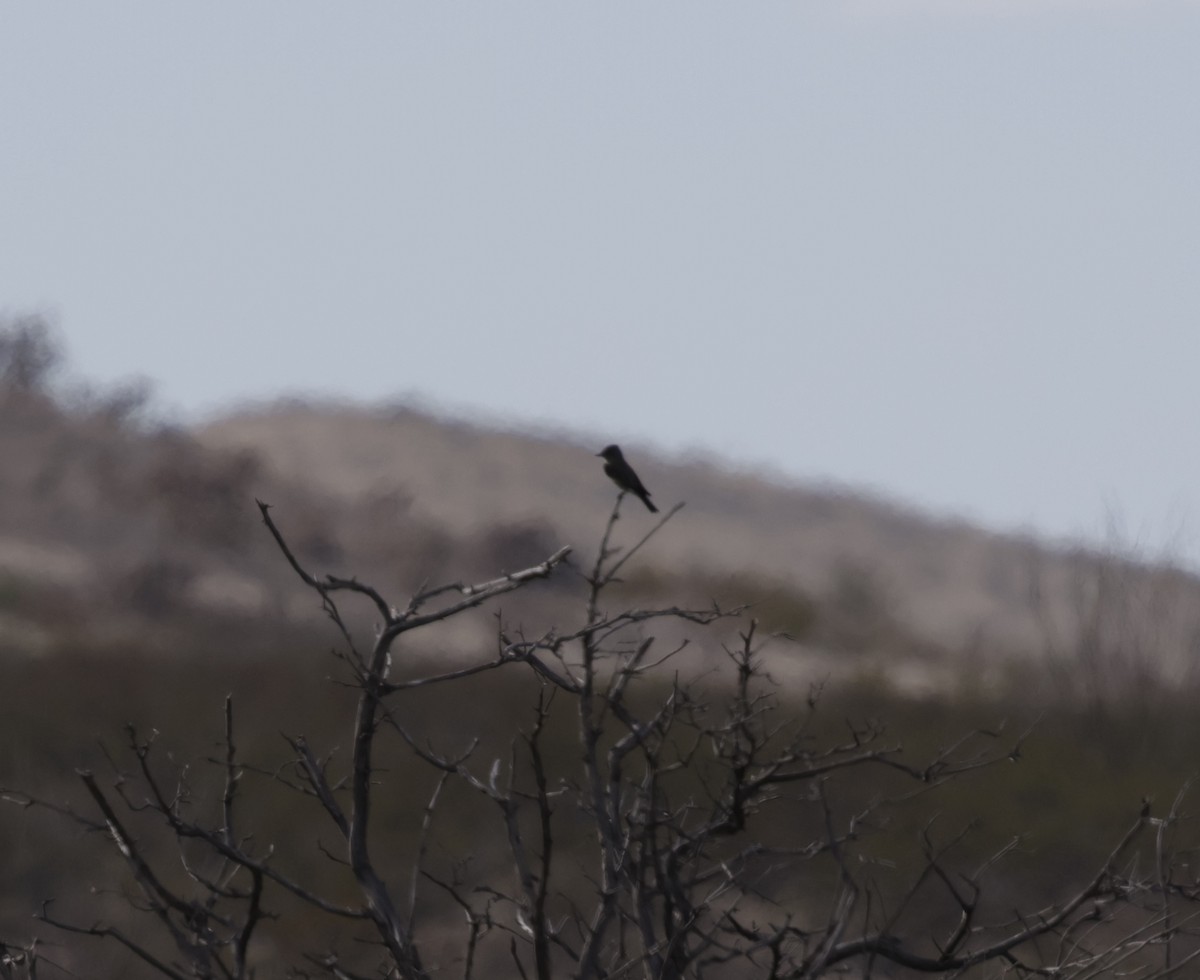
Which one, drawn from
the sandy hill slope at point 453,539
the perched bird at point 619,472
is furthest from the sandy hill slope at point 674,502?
the perched bird at point 619,472

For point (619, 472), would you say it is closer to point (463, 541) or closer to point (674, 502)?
point (463, 541)

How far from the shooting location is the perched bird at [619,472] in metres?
5.53

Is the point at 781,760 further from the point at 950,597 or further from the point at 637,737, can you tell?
the point at 950,597

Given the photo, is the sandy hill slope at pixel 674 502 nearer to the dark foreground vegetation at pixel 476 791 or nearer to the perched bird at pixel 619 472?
the dark foreground vegetation at pixel 476 791

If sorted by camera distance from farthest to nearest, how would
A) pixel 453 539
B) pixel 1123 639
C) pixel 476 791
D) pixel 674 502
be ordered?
pixel 674 502
pixel 453 539
pixel 1123 639
pixel 476 791

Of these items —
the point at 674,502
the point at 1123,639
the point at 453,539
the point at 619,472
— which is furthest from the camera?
the point at 674,502

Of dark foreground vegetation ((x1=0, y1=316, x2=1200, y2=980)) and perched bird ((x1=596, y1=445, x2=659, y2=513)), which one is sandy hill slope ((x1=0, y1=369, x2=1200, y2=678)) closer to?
dark foreground vegetation ((x1=0, y1=316, x2=1200, y2=980))

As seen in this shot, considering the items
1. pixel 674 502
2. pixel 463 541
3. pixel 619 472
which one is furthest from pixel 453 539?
pixel 619 472

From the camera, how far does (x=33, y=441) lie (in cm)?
4712

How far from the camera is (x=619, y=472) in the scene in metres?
5.65

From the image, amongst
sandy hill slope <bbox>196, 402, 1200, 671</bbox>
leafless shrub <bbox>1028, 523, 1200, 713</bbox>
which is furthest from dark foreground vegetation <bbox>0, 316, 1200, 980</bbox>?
sandy hill slope <bbox>196, 402, 1200, 671</bbox>

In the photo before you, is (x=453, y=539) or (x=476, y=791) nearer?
(x=476, y=791)

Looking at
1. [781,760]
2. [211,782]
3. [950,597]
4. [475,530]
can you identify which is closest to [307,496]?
[475,530]

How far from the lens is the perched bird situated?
5.53 m
